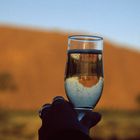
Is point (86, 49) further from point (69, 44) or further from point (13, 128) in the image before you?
point (13, 128)

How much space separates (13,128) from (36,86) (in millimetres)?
42338

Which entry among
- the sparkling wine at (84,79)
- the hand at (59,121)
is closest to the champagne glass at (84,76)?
the sparkling wine at (84,79)

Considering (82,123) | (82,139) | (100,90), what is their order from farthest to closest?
(100,90)
(82,123)
(82,139)

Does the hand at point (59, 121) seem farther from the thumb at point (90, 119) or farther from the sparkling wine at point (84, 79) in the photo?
the sparkling wine at point (84, 79)

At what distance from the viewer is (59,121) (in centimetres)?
187

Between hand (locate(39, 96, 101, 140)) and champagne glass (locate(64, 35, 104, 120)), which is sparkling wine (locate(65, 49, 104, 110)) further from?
hand (locate(39, 96, 101, 140))

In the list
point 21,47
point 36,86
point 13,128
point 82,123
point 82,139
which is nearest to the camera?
point 82,139

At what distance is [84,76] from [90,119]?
0.19m

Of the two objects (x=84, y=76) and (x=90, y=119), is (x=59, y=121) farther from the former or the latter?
(x=84, y=76)

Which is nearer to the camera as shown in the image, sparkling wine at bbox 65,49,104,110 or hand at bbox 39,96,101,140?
hand at bbox 39,96,101,140

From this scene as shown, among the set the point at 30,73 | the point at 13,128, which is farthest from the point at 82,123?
the point at 30,73

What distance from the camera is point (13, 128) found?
44.5m

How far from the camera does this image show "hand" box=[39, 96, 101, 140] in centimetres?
185

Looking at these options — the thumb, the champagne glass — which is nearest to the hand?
the thumb
